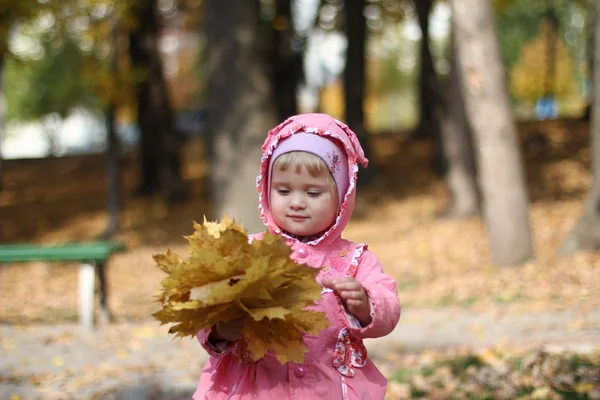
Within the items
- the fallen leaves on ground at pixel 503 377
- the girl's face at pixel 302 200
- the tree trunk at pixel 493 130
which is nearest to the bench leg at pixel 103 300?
the fallen leaves on ground at pixel 503 377

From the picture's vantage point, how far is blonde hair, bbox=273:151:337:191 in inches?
112

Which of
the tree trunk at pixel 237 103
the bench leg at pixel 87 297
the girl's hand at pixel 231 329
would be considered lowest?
the bench leg at pixel 87 297

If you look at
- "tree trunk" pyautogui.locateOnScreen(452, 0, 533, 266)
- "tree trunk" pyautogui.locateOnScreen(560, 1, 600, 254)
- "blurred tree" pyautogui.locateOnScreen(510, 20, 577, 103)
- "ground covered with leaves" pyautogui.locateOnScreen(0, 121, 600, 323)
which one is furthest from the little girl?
"blurred tree" pyautogui.locateOnScreen(510, 20, 577, 103)

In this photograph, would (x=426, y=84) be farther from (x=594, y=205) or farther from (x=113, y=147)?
(x=594, y=205)

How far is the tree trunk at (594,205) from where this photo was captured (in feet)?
32.1

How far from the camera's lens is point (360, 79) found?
19.7 metres

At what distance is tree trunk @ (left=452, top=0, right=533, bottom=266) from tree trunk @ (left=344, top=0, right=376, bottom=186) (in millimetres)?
9294

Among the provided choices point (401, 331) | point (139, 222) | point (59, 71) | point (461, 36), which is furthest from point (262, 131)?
point (59, 71)

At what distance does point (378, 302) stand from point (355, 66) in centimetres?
1733

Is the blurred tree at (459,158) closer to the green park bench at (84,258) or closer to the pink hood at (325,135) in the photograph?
the green park bench at (84,258)

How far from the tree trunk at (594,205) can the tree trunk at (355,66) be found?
31.6ft

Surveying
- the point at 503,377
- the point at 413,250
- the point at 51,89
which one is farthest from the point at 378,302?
the point at 51,89

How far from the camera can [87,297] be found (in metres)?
8.63

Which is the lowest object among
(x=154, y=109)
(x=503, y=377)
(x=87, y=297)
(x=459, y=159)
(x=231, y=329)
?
(x=503, y=377)
